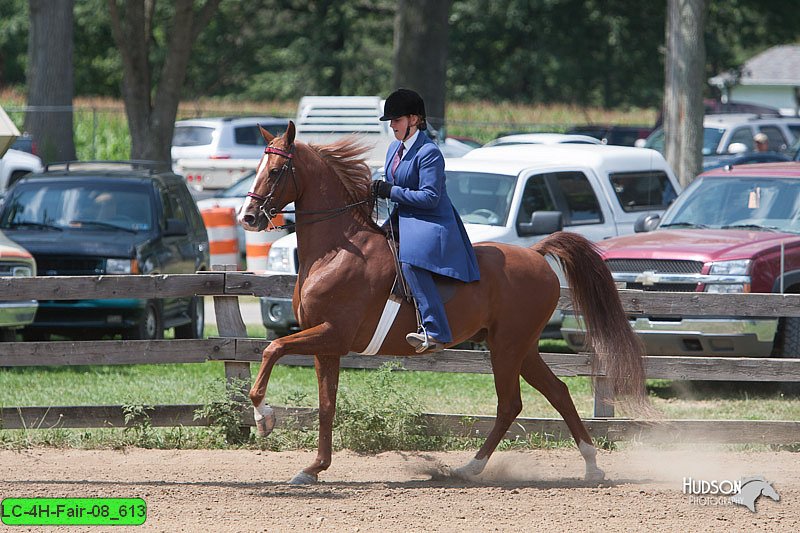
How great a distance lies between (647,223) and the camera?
12.7 metres

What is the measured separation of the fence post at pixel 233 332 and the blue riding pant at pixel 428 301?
2073 millimetres

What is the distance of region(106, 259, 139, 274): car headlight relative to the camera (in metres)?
12.5

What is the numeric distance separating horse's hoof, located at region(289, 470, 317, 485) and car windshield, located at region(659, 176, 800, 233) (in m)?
6.11

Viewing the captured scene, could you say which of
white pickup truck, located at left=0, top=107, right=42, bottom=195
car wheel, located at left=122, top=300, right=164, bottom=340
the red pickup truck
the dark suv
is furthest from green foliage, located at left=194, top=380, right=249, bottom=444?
white pickup truck, located at left=0, top=107, right=42, bottom=195

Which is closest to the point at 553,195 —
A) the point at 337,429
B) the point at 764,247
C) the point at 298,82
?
the point at 764,247

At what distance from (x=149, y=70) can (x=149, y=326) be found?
7030 millimetres

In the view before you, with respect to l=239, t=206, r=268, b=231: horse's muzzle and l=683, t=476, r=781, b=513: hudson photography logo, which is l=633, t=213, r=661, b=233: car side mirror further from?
l=239, t=206, r=268, b=231: horse's muzzle

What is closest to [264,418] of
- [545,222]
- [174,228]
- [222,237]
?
[545,222]

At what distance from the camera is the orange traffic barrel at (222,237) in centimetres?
1842

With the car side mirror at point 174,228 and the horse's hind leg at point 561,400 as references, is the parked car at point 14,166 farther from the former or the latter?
the horse's hind leg at point 561,400

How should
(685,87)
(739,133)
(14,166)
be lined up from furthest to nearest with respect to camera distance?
(739,133)
(14,166)
(685,87)

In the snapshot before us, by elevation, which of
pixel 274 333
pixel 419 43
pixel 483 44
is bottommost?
pixel 274 333

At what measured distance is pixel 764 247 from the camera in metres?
11.0

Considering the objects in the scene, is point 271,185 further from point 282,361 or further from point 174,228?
point 174,228
